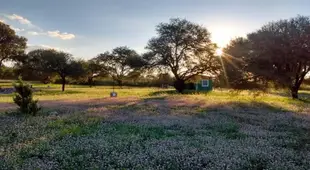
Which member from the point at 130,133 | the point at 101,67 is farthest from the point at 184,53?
the point at 101,67

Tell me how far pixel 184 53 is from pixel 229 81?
56.6ft

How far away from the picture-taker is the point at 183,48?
59812 mm

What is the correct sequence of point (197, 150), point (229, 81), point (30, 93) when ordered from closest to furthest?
point (197, 150) < point (30, 93) < point (229, 81)

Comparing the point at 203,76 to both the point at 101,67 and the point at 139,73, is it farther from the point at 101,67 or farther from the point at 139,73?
the point at 101,67

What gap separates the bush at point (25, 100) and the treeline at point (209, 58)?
29631 millimetres

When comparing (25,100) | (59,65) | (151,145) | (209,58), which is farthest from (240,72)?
(59,65)

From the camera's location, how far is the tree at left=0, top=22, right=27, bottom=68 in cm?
6541

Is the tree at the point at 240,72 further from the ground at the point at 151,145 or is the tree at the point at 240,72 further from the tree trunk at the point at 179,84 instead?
the ground at the point at 151,145

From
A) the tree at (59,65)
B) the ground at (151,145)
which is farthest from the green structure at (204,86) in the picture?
the ground at (151,145)

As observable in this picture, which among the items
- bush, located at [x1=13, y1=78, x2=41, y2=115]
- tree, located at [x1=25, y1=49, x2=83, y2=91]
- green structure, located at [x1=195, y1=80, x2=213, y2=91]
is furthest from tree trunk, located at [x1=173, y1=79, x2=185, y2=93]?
bush, located at [x1=13, y1=78, x2=41, y2=115]

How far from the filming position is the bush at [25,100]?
22000 millimetres

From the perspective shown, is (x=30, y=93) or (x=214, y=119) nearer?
(x=214, y=119)

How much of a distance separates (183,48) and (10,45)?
3862 centimetres

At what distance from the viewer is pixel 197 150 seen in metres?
11.4
